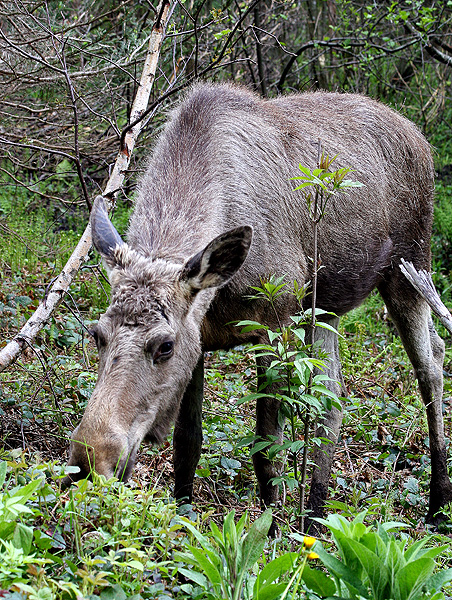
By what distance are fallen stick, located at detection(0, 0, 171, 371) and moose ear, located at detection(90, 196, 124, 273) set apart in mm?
291

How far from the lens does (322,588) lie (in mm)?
2732

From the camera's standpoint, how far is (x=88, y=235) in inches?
203

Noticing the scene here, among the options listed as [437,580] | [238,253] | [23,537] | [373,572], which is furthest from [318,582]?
[238,253]

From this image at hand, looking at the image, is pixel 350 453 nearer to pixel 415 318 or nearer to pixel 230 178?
pixel 415 318

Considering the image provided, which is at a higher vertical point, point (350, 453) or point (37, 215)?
point (37, 215)

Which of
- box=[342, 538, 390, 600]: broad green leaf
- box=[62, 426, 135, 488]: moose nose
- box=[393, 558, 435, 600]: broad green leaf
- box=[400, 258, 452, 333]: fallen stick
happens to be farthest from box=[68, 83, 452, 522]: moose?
box=[393, 558, 435, 600]: broad green leaf

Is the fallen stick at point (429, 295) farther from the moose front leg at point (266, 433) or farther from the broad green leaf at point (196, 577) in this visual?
the broad green leaf at point (196, 577)

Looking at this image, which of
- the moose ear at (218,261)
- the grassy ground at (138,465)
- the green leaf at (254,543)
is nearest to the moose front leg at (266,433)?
the grassy ground at (138,465)

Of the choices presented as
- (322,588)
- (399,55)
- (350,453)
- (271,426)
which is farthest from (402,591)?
(399,55)

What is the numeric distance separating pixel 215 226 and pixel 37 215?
532cm

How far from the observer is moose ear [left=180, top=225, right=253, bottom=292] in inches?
164

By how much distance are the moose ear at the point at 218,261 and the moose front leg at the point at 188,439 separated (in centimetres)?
102

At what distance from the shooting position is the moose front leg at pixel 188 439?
5219 millimetres

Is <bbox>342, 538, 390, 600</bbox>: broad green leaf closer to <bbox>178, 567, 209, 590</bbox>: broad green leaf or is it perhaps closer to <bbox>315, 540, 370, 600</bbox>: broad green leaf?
<bbox>315, 540, 370, 600</bbox>: broad green leaf
